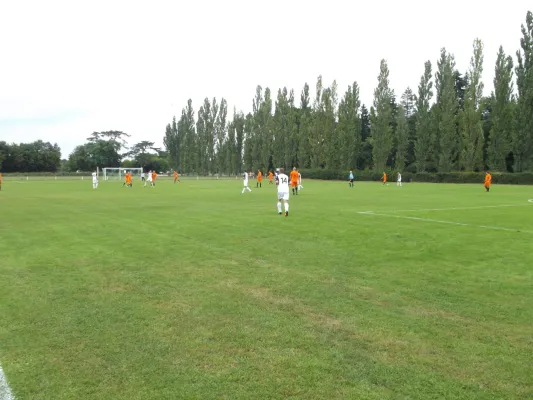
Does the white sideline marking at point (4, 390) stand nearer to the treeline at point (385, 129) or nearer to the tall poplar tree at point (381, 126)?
the treeline at point (385, 129)

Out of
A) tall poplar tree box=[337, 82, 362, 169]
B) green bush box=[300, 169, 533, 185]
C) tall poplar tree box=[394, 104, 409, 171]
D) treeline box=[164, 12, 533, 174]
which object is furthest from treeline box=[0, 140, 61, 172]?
tall poplar tree box=[394, 104, 409, 171]

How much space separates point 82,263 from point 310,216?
10191 mm

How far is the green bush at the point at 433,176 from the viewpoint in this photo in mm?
54000

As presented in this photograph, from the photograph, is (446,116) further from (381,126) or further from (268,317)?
(268,317)

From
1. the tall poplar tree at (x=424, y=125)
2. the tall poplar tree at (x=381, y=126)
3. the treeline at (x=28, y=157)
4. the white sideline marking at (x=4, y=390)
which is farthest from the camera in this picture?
the treeline at (x=28, y=157)

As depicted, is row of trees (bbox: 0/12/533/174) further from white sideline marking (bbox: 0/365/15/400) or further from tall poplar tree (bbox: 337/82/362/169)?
white sideline marking (bbox: 0/365/15/400)

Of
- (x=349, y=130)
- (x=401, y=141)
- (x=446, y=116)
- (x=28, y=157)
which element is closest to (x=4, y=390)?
(x=446, y=116)

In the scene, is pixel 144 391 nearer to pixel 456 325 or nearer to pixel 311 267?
pixel 456 325

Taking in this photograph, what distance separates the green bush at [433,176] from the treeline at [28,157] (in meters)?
70.8

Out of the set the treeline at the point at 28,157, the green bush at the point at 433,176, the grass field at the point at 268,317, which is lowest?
the grass field at the point at 268,317

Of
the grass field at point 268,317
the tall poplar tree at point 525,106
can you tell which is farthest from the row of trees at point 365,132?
the grass field at point 268,317

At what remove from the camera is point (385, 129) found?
72.2 m

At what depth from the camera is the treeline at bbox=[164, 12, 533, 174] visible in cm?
5875

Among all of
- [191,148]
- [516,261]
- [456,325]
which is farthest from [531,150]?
[191,148]
